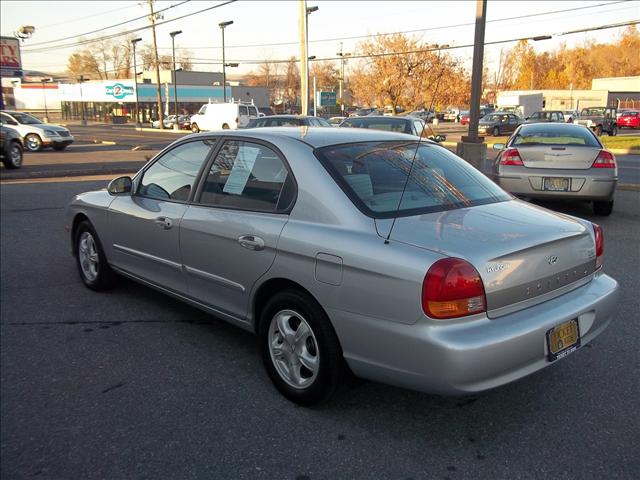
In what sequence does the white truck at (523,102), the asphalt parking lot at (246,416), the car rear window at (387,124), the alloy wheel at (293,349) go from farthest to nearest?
the white truck at (523,102), the car rear window at (387,124), the alloy wheel at (293,349), the asphalt parking lot at (246,416)

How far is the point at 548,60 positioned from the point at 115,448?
393 feet

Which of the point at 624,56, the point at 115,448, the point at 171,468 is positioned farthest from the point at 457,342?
the point at 624,56

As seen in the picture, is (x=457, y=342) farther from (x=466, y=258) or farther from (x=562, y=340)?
(x=562, y=340)

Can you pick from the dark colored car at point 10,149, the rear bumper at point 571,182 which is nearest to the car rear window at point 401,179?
the rear bumper at point 571,182

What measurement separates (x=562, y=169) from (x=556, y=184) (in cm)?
24

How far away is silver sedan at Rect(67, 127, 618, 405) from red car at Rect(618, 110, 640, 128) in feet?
162

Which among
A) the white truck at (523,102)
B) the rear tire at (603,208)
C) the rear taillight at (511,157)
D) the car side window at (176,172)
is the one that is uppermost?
the white truck at (523,102)

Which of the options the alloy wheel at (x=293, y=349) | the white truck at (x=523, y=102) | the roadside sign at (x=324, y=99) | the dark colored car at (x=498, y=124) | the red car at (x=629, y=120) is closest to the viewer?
the alloy wheel at (x=293, y=349)

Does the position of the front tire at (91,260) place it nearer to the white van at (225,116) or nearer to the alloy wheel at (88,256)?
the alloy wheel at (88,256)

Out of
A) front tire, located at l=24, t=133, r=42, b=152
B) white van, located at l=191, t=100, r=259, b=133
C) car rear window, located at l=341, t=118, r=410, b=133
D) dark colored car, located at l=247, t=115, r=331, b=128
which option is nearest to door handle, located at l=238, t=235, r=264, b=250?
car rear window, located at l=341, t=118, r=410, b=133

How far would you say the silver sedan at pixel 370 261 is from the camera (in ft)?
8.80

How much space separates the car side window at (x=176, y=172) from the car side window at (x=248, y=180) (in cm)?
21

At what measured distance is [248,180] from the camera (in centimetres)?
374

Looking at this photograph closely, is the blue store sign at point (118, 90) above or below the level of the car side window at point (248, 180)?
above
